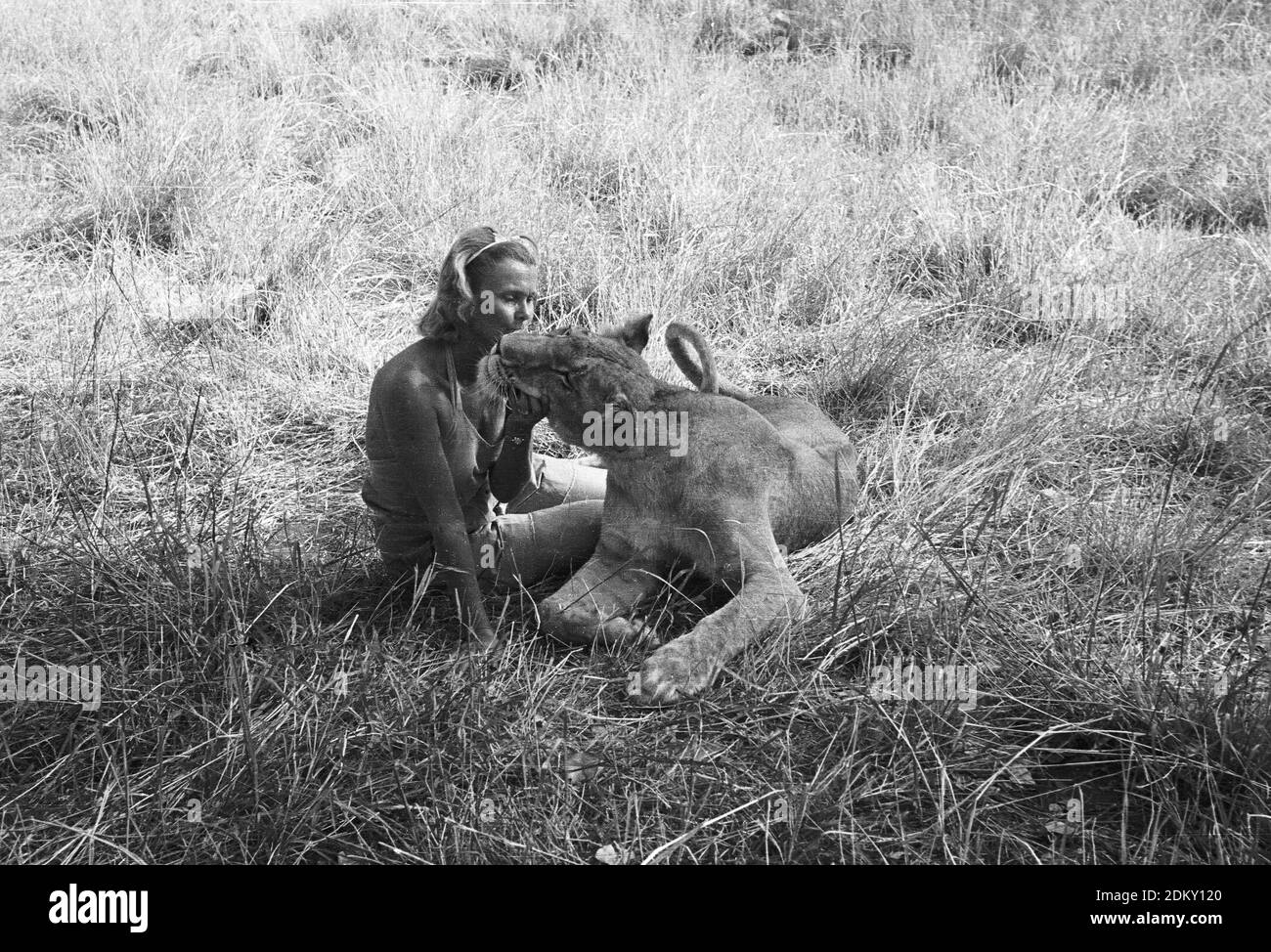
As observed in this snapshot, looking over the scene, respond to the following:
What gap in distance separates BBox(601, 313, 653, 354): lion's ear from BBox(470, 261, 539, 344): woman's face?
386 mm

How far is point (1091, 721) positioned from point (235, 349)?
4.21 meters

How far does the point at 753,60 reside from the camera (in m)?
8.98

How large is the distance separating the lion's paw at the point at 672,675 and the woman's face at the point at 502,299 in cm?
115

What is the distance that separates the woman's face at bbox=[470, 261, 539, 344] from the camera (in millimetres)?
3580

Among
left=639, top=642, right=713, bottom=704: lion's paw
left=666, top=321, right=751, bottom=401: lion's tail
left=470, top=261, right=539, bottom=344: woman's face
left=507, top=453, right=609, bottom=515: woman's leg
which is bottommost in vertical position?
left=507, top=453, right=609, bottom=515: woman's leg

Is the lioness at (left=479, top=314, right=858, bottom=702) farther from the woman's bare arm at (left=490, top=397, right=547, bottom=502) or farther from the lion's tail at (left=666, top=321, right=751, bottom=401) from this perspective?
the lion's tail at (left=666, top=321, right=751, bottom=401)

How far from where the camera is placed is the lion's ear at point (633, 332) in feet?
12.9

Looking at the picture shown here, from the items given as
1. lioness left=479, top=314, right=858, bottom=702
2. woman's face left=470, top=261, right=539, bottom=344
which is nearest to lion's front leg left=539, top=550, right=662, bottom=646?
lioness left=479, top=314, right=858, bottom=702

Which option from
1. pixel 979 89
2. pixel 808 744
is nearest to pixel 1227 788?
pixel 808 744

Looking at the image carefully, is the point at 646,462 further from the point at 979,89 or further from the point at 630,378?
the point at 979,89

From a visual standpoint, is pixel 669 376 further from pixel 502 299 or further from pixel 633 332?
pixel 502 299

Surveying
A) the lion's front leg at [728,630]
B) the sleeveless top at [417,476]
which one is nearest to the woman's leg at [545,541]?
the sleeveless top at [417,476]

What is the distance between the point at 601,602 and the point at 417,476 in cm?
73

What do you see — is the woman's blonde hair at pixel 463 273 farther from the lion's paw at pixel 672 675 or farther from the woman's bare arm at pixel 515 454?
the lion's paw at pixel 672 675
